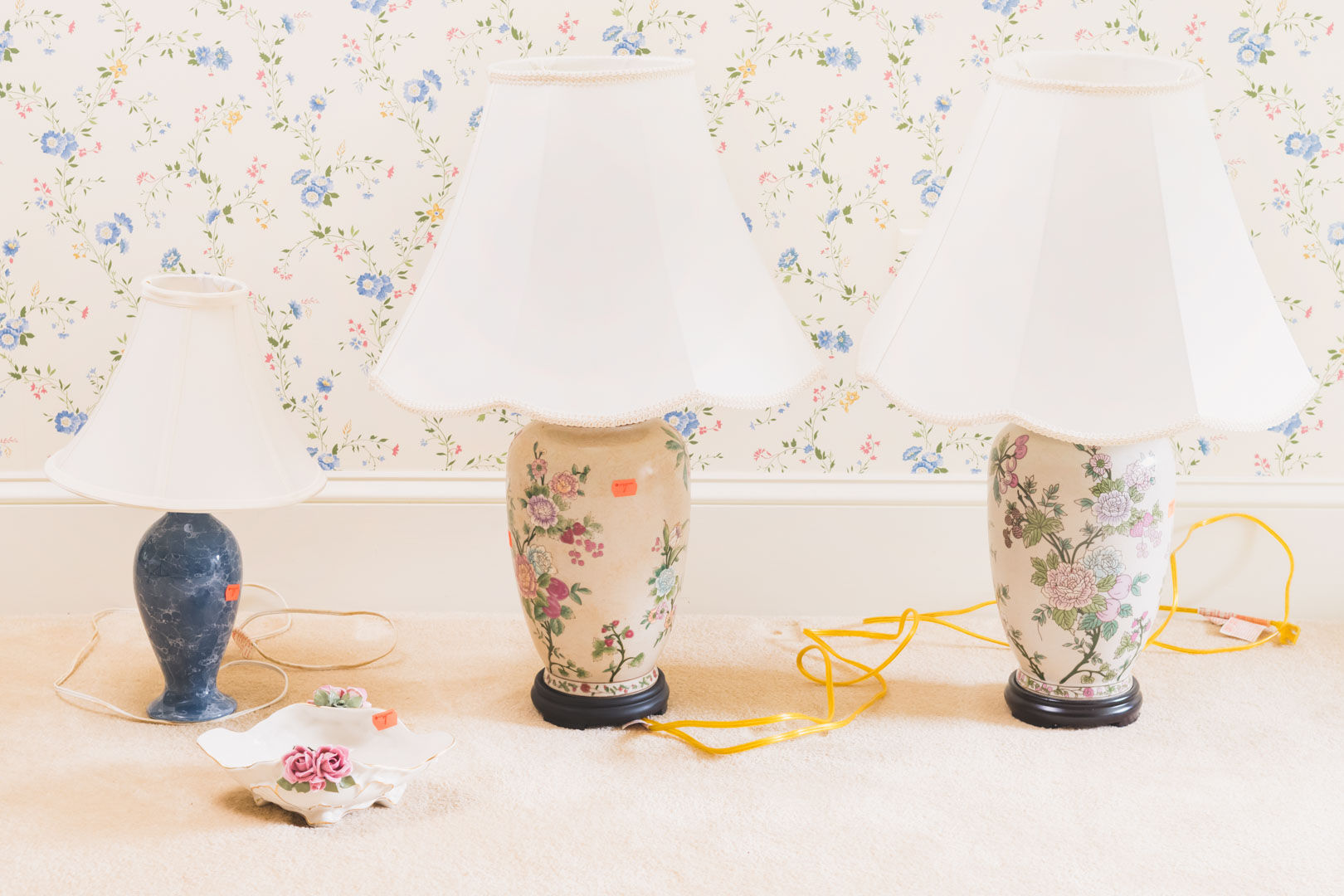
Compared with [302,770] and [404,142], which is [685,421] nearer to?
[404,142]

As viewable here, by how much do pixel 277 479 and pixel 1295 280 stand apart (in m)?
1.37

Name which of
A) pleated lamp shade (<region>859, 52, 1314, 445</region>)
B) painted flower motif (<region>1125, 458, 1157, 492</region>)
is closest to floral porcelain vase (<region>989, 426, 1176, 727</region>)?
painted flower motif (<region>1125, 458, 1157, 492</region>)

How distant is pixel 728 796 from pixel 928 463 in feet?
2.15

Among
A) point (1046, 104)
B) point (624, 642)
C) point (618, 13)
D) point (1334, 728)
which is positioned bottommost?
point (1334, 728)

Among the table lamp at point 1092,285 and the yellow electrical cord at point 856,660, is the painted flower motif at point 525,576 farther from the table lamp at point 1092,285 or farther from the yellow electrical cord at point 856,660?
the table lamp at point 1092,285

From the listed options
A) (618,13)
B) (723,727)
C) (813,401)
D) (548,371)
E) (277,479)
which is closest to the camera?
(548,371)

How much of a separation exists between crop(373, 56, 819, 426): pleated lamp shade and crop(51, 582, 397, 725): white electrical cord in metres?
0.49

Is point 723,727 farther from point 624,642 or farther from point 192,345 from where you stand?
point 192,345

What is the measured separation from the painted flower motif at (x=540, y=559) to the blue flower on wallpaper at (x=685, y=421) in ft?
1.35

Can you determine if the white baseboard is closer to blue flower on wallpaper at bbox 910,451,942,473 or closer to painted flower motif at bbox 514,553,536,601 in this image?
blue flower on wallpaper at bbox 910,451,942,473

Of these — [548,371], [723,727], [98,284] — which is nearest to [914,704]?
[723,727]

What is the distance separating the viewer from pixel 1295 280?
5.44ft

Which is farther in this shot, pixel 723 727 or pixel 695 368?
pixel 723 727

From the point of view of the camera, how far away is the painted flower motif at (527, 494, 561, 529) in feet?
4.38
